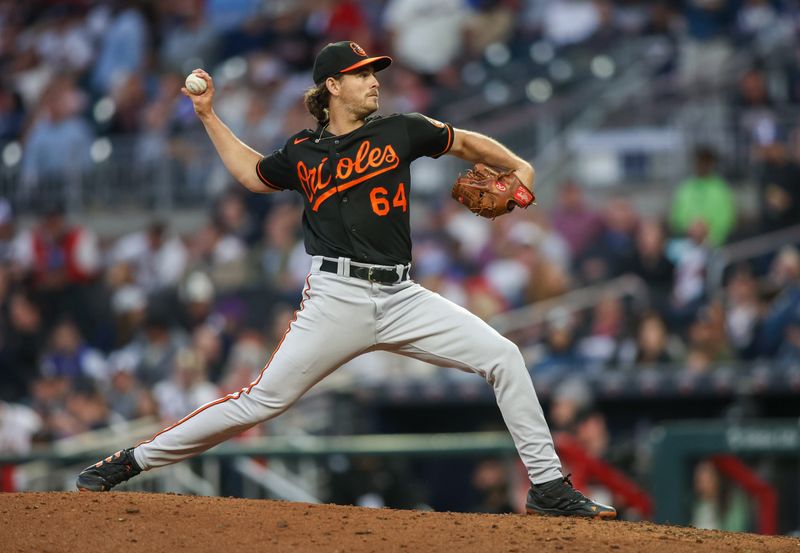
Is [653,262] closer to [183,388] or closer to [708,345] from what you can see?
[708,345]

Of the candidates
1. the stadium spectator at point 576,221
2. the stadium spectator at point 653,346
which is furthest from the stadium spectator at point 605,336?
the stadium spectator at point 576,221

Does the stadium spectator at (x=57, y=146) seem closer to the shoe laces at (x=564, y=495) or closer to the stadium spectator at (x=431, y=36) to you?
the stadium spectator at (x=431, y=36)

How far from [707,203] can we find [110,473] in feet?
19.2

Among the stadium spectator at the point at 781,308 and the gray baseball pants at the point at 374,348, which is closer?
the gray baseball pants at the point at 374,348

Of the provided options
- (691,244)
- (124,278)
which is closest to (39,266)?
(124,278)

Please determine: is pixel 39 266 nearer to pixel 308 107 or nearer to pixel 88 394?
pixel 88 394

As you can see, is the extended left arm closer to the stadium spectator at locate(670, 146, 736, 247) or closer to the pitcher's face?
the pitcher's face

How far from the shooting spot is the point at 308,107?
188 inches

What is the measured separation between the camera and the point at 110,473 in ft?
15.7

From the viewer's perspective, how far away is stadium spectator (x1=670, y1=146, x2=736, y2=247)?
9.43m

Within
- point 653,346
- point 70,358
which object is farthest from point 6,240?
point 653,346

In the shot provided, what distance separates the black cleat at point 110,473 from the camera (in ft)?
15.6

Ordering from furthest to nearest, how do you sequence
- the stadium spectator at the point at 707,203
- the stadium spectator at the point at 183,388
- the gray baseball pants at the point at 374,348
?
the stadium spectator at the point at 183,388
the stadium spectator at the point at 707,203
the gray baseball pants at the point at 374,348

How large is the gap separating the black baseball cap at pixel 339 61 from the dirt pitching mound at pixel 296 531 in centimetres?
157
